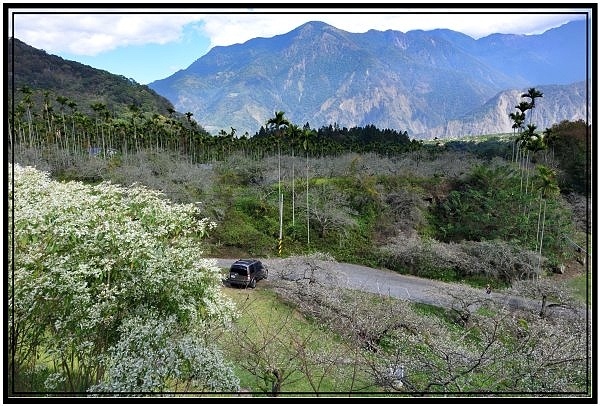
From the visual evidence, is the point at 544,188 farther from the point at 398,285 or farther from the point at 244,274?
the point at 244,274

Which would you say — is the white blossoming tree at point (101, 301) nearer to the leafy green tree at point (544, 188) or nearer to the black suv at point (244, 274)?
the black suv at point (244, 274)

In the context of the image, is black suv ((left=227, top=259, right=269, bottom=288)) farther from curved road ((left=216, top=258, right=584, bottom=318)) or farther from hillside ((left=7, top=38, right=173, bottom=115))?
hillside ((left=7, top=38, right=173, bottom=115))

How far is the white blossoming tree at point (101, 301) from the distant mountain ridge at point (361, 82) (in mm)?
15085

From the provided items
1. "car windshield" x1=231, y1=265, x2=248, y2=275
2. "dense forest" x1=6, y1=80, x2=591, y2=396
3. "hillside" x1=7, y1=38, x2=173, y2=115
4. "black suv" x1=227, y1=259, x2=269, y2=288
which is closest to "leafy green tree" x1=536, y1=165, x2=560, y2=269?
"dense forest" x1=6, y1=80, x2=591, y2=396

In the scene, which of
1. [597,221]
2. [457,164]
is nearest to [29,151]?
[597,221]

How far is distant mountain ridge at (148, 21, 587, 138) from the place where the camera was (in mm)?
23938

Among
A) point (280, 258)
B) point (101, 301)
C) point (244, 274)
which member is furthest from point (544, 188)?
point (101, 301)

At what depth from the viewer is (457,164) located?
18.5 metres

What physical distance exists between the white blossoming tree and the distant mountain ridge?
1509cm

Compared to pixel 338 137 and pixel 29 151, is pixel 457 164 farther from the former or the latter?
pixel 29 151

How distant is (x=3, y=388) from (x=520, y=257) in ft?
39.2

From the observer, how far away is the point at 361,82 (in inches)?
1375

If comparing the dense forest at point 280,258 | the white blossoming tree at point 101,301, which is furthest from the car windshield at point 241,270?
the white blossoming tree at point 101,301

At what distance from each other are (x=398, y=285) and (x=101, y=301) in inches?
339
